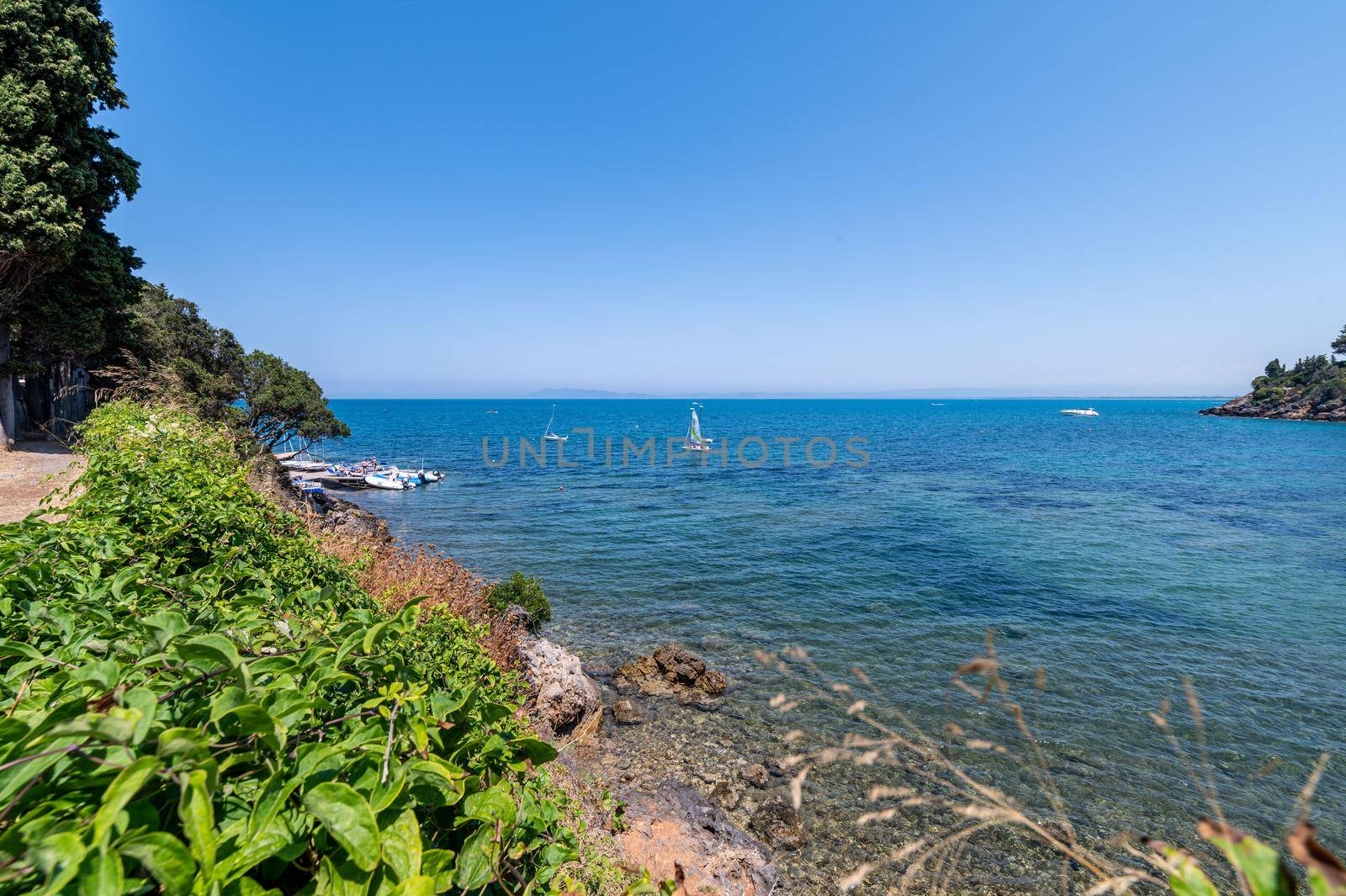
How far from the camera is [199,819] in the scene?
1.43 m

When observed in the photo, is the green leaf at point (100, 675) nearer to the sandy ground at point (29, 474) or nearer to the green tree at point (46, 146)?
the sandy ground at point (29, 474)

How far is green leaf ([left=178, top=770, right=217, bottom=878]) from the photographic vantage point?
1432 millimetres

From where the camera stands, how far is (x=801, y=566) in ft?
76.3

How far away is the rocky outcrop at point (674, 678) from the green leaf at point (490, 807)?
11.7 metres

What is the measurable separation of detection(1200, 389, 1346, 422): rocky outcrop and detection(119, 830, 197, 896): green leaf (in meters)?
155

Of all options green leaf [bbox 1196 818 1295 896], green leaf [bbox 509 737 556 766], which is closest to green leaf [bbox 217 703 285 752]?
green leaf [bbox 509 737 556 766]

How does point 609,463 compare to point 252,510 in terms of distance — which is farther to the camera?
point 609,463

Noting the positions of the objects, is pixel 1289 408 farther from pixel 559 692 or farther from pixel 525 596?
pixel 559 692

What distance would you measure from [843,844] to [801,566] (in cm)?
1453

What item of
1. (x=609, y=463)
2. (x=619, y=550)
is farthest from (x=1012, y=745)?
(x=609, y=463)

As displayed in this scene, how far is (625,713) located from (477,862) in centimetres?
1115

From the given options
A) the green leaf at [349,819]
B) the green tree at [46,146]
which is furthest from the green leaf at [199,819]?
the green tree at [46,146]

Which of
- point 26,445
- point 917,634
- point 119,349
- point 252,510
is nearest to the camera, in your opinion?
point 252,510

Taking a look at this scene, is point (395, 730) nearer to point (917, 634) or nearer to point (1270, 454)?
point (917, 634)
